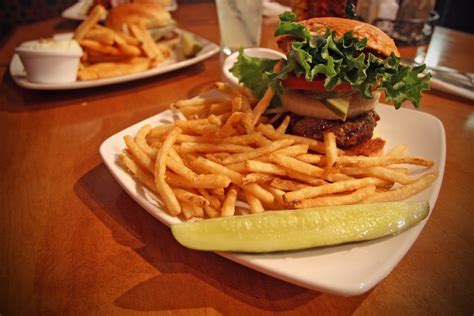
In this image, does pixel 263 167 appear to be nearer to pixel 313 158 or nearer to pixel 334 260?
pixel 313 158

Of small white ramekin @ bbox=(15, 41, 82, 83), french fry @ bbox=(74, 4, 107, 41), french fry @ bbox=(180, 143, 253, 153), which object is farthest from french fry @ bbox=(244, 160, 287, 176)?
french fry @ bbox=(74, 4, 107, 41)

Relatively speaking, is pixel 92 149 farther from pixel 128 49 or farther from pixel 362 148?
pixel 362 148

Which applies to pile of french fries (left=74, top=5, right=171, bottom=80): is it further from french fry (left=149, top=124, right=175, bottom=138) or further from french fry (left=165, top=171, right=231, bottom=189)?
french fry (left=165, top=171, right=231, bottom=189)

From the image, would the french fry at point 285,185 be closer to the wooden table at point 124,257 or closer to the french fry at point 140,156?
the wooden table at point 124,257

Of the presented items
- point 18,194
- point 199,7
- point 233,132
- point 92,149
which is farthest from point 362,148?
point 199,7

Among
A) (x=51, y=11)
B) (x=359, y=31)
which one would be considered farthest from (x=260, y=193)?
(x=51, y=11)
